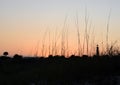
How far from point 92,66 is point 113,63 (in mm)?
391

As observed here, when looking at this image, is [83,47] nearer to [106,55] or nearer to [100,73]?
[106,55]

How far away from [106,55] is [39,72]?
1.42m

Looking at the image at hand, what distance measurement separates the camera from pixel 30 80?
7125mm

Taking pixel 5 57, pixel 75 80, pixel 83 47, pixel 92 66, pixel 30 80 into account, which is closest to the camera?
pixel 75 80

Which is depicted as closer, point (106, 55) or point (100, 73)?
point (100, 73)

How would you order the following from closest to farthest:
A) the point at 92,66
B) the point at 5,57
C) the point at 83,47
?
the point at 92,66
the point at 83,47
the point at 5,57

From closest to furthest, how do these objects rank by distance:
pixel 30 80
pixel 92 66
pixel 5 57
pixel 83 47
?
pixel 92 66
pixel 30 80
pixel 83 47
pixel 5 57

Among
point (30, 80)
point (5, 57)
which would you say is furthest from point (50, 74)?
point (5, 57)

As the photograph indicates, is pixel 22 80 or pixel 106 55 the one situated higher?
pixel 106 55

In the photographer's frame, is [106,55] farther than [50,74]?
Yes

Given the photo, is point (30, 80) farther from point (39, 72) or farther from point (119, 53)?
point (119, 53)

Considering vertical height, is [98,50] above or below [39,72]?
above

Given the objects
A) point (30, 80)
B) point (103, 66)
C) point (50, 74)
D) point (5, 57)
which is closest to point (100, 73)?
point (103, 66)

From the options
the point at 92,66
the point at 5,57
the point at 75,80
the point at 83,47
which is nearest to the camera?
the point at 75,80
